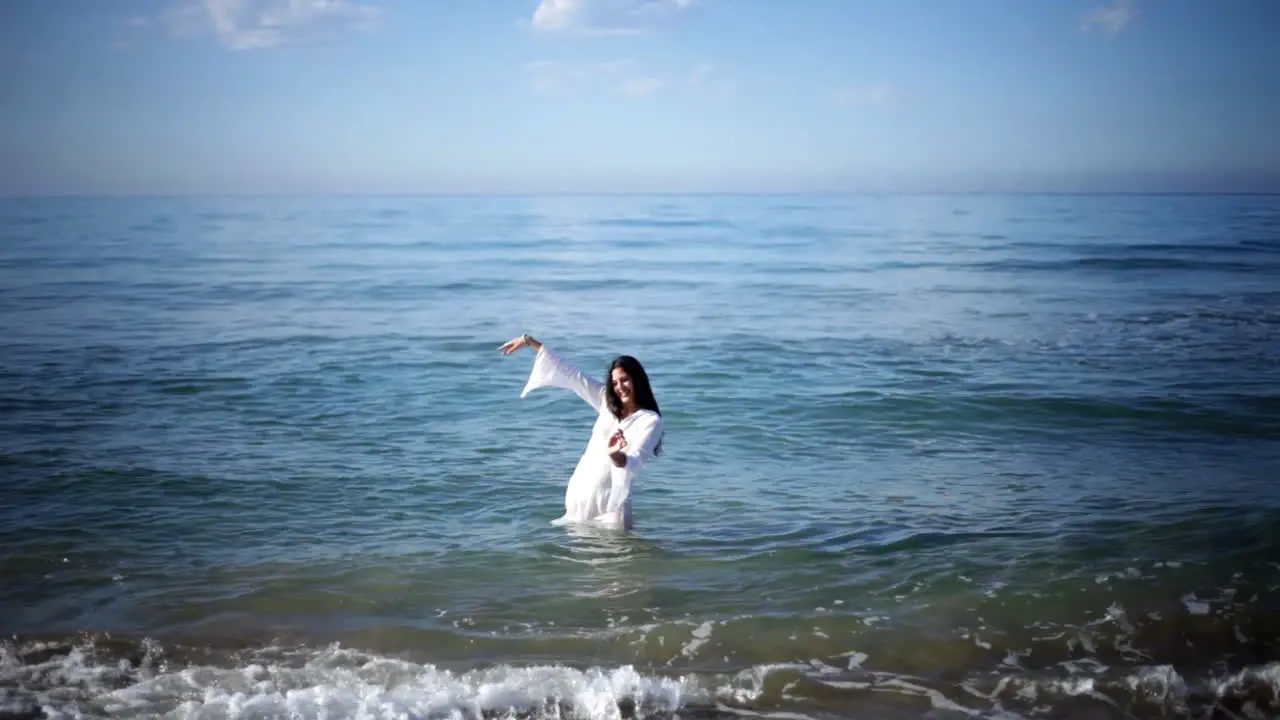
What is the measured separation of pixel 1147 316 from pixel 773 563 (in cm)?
1342

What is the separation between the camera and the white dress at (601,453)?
6.35m

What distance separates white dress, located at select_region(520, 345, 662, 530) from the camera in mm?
6350

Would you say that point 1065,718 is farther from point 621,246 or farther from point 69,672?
point 621,246

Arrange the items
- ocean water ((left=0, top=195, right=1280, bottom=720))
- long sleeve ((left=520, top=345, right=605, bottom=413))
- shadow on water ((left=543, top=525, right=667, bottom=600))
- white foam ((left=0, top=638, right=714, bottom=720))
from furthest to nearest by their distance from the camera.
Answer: long sleeve ((left=520, top=345, right=605, bottom=413)) < shadow on water ((left=543, top=525, right=667, bottom=600)) < ocean water ((left=0, top=195, right=1280, bottom=720)) < white foam ((left=0, top=638, right=714, bottom=720))

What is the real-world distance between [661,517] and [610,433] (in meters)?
1.43

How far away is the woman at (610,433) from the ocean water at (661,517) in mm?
250

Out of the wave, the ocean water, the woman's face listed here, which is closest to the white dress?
the woman's face

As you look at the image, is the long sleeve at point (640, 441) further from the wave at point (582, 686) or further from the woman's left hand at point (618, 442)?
the wave at point (582, 686)

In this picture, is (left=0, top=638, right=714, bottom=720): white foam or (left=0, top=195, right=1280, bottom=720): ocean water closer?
(left=0, top=638, right=714, bottom=720): white foam

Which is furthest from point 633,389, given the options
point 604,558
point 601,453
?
point 604,558

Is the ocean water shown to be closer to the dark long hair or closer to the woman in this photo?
the woman

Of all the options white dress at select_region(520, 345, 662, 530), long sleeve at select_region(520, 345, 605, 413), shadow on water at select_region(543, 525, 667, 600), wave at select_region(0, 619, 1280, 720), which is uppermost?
long sleeve at select_region(520, 345, 605, 413)

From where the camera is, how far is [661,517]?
7.75m

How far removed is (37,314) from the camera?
57.0ft
